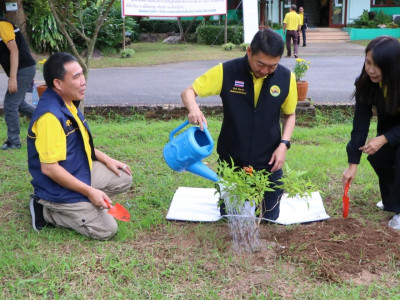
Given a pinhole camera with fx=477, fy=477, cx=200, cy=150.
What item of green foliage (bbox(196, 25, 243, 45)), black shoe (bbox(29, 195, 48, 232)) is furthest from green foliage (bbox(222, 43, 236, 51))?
black shoe (bbox(29, 195, 48, 232))

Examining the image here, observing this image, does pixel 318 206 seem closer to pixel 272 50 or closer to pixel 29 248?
pixel 272 50

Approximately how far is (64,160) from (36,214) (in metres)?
0.52

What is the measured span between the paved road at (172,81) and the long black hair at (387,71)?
4.28 meters

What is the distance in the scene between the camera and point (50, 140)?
10.0 feet

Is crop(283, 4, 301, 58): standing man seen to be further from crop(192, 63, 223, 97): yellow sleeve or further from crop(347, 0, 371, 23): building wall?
crop(192, 63, 223, 97): yellow sleeve

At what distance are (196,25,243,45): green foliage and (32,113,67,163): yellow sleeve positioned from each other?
16468mm

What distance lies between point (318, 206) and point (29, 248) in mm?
2192

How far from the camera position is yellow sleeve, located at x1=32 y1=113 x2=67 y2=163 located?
3.05 m

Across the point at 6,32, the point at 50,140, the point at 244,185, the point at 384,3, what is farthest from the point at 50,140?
the point at 384,3

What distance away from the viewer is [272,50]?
9.49 ft

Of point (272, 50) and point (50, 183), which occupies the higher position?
point (272, 50)

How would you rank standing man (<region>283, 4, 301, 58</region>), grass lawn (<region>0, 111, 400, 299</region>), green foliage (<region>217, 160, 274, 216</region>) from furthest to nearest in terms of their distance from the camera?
1. standing man (<region>283, 4, 301, 58</region>)
2. green foliage (<region>217, 160, 274, 216</region>)
3. grass lawn (<region>0, 111, 400, 299</region>)

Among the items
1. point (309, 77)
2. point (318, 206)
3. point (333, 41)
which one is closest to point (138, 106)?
point (318, 206)

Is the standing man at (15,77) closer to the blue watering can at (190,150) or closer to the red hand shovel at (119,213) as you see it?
the red hand shovel at (119,213)
